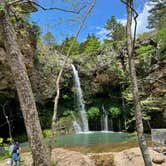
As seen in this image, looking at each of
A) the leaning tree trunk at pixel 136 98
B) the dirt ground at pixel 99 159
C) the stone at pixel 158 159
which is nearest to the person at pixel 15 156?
the dirt ground at pixel 99 159

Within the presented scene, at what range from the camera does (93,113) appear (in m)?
29.0

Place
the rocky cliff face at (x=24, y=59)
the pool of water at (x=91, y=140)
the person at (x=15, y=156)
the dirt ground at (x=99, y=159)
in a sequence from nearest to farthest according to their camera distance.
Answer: the person at (x=15, y=156) < the dirt ground at (x=99, y=159) < the pool of water at (x=91, y=140) < the rocky cliff face at (x=24, y=59)

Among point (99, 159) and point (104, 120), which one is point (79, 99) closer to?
point (104, 120)

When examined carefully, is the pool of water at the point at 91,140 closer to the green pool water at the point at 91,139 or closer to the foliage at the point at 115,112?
the green pool water at the point at 91,139

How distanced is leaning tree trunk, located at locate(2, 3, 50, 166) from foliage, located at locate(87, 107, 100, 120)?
77.1 feet

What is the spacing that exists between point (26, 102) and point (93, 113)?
2378 cm

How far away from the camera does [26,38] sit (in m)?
20.4

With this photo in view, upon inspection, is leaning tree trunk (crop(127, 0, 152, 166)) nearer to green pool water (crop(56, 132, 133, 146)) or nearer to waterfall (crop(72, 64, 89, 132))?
green pool water (crop(56, 132, 133, 146))

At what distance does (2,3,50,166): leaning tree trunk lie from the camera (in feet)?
17.6

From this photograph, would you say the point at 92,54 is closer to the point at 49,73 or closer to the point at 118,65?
the point at 118,65

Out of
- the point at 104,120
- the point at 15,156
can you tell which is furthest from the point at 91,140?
the point at 15,156

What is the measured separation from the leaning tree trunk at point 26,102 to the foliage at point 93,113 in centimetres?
2349

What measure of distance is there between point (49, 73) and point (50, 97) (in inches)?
78.7

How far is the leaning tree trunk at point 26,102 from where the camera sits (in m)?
5.35
